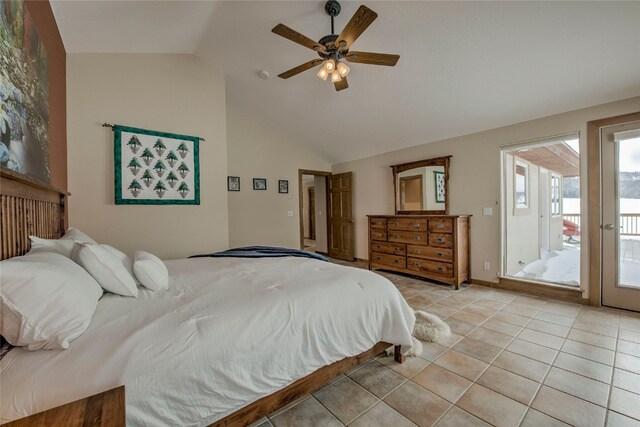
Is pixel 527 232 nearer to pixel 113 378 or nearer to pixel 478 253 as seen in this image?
pixel 478 253

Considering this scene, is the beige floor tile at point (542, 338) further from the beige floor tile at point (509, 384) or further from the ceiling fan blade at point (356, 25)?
the ceiling fan blade at point (356, 25)

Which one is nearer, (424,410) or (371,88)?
(424,410)

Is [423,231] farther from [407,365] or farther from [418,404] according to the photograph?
[418,404]

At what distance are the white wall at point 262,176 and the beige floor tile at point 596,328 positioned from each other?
14.0 ft

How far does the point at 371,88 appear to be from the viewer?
3.49m

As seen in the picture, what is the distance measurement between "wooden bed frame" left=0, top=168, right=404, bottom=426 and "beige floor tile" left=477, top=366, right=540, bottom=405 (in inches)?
22.3

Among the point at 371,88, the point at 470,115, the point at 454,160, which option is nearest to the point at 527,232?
the point at 454,160

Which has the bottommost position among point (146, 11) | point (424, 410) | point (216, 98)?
point (424, 410)

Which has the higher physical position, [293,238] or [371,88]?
[371,88]

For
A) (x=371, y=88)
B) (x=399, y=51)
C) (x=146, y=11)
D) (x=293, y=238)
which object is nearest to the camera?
(x=146, y=11)

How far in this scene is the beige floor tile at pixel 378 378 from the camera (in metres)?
1.69

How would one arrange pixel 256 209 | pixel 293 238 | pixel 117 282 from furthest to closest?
pixel 293 238 → pixel 256 209 → pixel 117 282

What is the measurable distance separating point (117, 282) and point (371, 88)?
3.40 metres

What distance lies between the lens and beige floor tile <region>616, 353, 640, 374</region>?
184 cm
